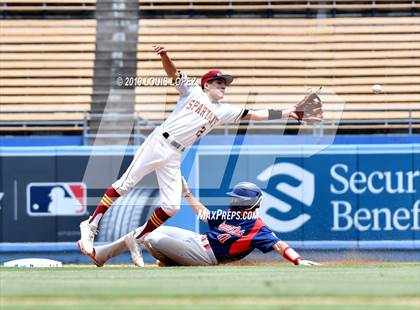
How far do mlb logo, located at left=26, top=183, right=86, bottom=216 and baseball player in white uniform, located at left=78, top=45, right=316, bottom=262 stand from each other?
4946mm

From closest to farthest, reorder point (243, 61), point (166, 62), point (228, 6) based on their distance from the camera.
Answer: point (166, 62) → point (243, 61) → point (228, 6)

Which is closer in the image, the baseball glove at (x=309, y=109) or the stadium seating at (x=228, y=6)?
the baseball glove at (x=309, y=109)

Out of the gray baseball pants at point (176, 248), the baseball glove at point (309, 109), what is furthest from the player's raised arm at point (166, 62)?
the gray baseball pants at point (176, 248)

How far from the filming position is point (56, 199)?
15.1 m

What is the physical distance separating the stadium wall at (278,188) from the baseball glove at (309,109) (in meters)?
4.59

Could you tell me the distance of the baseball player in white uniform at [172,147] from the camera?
9914 mm

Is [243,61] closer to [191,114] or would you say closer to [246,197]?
[246,197]

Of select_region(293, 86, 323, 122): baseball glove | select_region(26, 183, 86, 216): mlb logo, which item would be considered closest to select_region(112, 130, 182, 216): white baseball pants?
select_region(293, 86, 323, 122): baseball glove

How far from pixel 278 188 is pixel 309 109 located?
15.6ft

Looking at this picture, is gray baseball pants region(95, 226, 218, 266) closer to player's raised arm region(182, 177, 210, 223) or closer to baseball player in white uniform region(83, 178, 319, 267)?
baseball player in white uniform region(83, 178, 319, 267)

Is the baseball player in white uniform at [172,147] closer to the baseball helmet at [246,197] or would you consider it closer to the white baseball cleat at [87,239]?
the white baseball cleat at [87,239]

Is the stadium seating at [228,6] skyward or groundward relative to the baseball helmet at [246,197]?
skyward

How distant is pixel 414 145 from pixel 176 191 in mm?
5962

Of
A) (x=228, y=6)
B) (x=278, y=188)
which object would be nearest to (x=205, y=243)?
(x=278, y=188)
